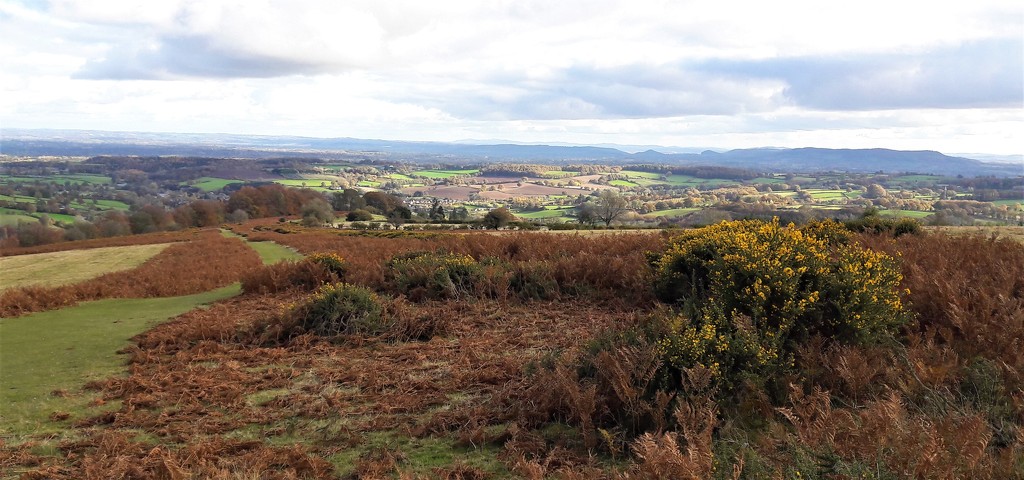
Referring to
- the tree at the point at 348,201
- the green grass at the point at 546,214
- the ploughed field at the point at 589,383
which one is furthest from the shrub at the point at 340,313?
the tree at the point at 348,201

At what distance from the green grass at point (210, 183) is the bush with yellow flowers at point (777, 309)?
385ft

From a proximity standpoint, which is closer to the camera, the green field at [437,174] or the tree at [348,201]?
the tree at [348,201]

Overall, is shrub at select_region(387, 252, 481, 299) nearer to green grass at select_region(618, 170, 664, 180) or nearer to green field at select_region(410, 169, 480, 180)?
green grass at select_region(618, 170, 664, 180)

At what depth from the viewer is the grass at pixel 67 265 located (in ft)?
63.9

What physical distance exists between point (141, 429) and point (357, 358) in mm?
2826

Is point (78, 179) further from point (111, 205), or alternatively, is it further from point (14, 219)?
point (14, 219)

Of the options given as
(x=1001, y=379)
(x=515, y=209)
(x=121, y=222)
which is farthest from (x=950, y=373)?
(x=515, y=209)

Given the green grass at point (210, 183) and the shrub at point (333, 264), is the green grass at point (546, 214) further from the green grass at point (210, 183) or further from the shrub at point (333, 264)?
the green grass at point (210, 183)

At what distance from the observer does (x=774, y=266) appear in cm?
599

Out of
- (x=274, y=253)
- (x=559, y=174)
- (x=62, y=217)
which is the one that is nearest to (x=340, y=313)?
(x=274, y=253)

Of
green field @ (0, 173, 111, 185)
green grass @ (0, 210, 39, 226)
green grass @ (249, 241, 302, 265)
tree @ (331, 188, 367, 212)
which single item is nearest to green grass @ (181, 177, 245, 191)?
green field @ (0, 173, 111, 185)

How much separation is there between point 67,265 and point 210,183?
321 ft

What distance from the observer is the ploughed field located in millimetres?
3895

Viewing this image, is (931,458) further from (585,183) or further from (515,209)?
(585,183)
